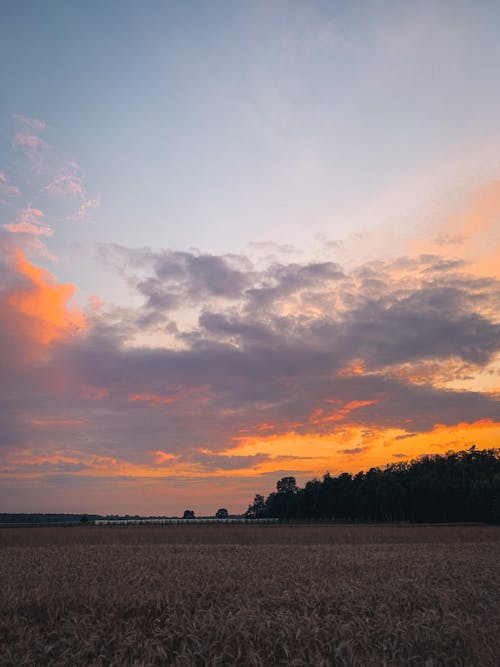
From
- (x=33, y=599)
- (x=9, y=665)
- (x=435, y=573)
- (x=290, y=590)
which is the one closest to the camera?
(x=9, y=665)

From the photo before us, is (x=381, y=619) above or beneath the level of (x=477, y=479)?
beneath

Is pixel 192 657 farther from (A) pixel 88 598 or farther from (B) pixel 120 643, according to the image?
(A) pixel 88 598

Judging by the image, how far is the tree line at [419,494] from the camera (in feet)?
391

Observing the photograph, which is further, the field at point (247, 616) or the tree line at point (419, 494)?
the tree line at point (419, 494)

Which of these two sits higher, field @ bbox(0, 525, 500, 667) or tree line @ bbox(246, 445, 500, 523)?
tree line @ bbox(246, 445, 500, 523)

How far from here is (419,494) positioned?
13162 cm

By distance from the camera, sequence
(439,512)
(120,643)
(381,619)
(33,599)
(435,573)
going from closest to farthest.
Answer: (120,643)
(381,619)
(33,599)
(435,573)
(439,512)

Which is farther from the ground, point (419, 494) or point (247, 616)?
point (419, 494)

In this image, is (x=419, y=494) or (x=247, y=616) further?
(x=419, y=494)

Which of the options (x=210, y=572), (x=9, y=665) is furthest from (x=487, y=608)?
(x=9, y=665)

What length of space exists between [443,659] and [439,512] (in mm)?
129301

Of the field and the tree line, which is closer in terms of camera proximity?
the field

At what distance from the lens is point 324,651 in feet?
35.3

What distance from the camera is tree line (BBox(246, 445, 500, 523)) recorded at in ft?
391
